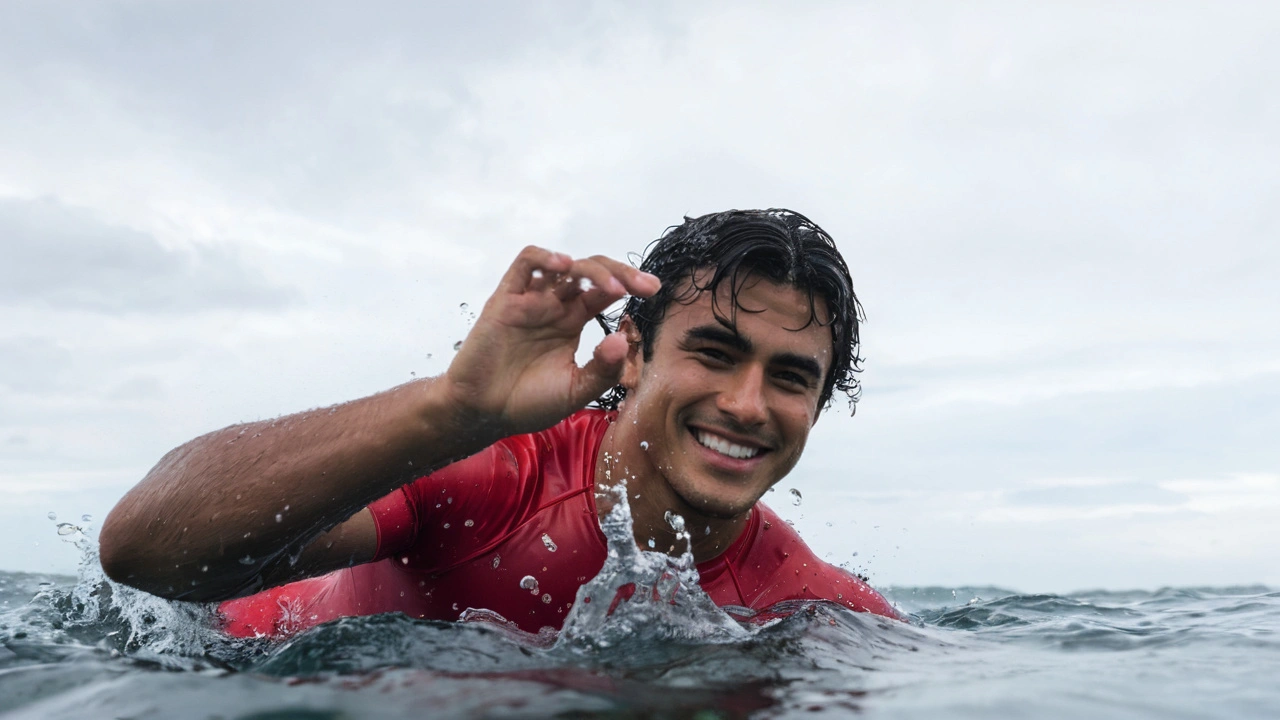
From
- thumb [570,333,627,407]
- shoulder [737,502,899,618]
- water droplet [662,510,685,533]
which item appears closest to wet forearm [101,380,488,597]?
thumb [570,333,627,407]

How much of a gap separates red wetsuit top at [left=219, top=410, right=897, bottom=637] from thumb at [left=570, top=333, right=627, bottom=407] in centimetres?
122

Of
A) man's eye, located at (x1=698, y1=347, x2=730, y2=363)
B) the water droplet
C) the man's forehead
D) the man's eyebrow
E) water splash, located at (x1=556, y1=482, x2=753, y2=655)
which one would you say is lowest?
water splash, located at (x1=556, y1=482, x2=753, y2=655)

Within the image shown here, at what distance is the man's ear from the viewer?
4.66 m

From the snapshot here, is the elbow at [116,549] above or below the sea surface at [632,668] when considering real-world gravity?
above

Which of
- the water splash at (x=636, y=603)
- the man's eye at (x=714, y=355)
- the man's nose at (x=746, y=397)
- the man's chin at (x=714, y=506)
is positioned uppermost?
the man's eye at (x=714, y=355)

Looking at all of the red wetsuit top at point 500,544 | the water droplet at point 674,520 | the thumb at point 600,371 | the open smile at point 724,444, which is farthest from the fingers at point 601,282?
the water droplet at point 674,520

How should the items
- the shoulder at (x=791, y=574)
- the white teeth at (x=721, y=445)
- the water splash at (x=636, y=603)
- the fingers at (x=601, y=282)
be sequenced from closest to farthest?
the fingers at (x=601, y=282) < the water splash at (x=636, y=603) < the white teeth at (x=721, y=445) < the shoulder at (x=791, y=574)

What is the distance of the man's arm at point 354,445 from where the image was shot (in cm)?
280

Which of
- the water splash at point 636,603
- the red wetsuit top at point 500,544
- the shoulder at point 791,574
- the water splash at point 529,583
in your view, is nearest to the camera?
the water splash at point 636,603

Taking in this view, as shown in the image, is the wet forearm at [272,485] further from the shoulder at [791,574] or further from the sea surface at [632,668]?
the shoulder at [791,574]

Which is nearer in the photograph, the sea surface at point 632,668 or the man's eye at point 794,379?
the sea surface at point 632,668

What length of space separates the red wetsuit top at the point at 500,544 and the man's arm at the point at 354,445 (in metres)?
0.63

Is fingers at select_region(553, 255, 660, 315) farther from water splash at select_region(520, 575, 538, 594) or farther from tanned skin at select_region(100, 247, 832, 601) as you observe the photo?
water splash at select_region(520, 575, 538, 594)

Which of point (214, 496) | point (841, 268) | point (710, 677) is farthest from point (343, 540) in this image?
point (841, 268)
